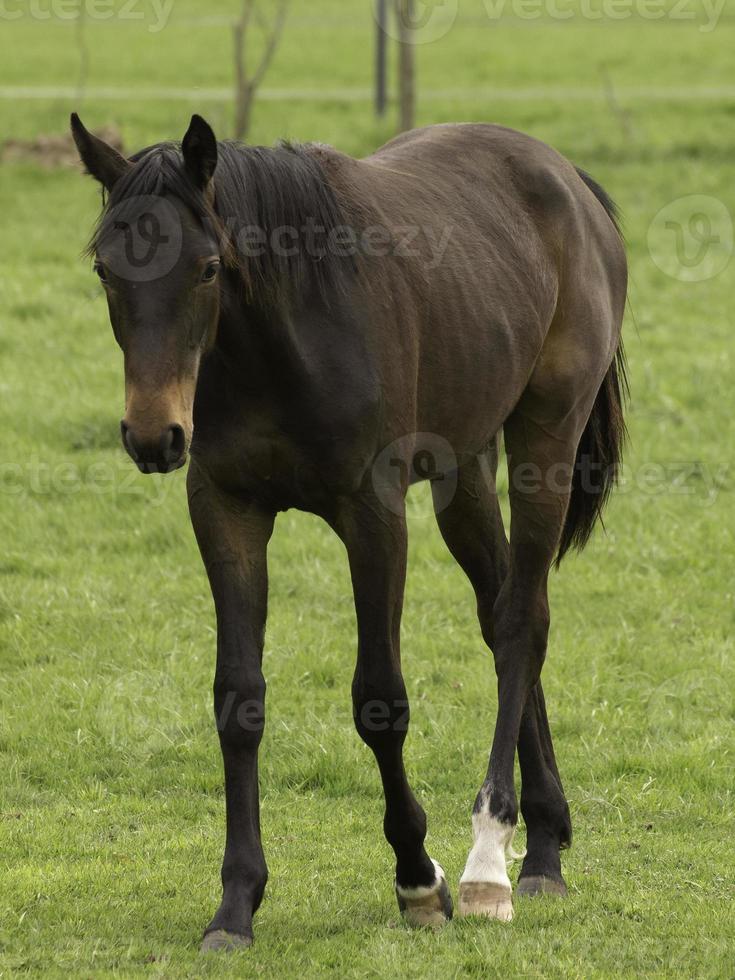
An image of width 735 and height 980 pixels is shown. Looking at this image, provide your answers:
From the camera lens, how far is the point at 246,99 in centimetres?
1764

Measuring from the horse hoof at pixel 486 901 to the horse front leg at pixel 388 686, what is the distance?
7 centimetres

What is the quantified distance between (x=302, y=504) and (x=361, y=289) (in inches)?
Answer: 26.2

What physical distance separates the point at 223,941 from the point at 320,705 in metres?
2.39

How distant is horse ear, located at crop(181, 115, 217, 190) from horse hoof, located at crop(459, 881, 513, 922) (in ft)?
7.52

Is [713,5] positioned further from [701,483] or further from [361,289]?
[361,289]

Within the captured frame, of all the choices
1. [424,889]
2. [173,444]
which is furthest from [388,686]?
[173,444]

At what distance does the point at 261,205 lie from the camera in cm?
423

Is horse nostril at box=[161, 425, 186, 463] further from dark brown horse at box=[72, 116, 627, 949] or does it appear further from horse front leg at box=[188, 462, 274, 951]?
horse front leg at box=[188, 462, 274, 951]

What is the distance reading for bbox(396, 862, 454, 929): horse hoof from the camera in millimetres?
4621

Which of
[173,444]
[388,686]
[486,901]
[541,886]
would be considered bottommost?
[541,886]

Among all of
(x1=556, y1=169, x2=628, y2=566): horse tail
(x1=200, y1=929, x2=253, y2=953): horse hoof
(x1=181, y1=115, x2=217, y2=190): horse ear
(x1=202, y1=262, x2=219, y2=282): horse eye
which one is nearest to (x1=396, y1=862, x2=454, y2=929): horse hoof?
(x1=200, y1=929, x2=253, y2=953): horse hoof

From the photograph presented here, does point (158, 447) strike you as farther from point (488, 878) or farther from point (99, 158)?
point (488, 878)

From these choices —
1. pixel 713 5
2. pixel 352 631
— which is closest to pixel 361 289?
pixel 352 631

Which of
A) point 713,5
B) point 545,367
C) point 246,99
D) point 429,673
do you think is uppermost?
point 545,367
